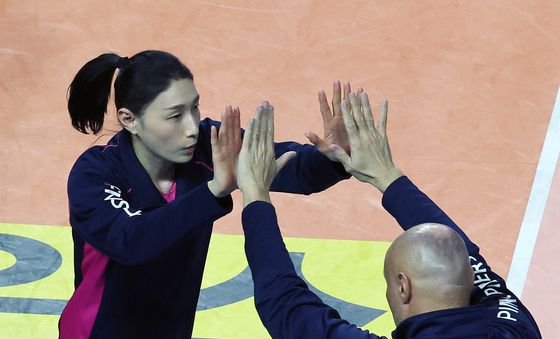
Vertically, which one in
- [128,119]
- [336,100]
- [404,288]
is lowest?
[404,288]

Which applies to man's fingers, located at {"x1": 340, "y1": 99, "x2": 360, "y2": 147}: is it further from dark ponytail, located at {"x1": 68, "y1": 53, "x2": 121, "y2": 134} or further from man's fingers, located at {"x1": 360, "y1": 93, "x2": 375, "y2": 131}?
dark ponytail, located at {"x1": 68, "y1": 53, "x2": 121, "y2": 134}

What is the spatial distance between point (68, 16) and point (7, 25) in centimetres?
45

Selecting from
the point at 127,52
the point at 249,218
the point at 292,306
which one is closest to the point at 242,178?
the point at 249,218

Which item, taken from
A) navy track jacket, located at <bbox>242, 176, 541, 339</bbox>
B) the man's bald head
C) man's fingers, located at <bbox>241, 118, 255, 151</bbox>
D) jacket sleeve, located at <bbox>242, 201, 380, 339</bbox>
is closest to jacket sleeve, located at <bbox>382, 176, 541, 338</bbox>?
navy track jacket, located at <bbox>242, 176, 541, 339</bbox>

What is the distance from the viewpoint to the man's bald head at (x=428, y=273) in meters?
2.87

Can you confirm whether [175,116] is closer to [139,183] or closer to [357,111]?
[139,183]

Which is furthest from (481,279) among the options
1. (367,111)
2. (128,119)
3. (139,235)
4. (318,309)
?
(128,119)

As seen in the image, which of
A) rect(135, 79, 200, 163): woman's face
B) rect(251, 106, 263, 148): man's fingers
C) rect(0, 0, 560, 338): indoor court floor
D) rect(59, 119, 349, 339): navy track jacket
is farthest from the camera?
rect(0, 0, 560, 338): indoor court floor

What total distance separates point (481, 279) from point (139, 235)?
111 centimetres

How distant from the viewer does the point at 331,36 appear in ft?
25.2

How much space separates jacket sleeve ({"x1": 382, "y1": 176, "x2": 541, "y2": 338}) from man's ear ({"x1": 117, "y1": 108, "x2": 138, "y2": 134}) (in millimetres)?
975

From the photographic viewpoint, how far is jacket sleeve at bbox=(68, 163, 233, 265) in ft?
11.2

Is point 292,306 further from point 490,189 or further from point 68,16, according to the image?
point 68,16

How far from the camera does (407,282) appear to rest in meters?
2.88
